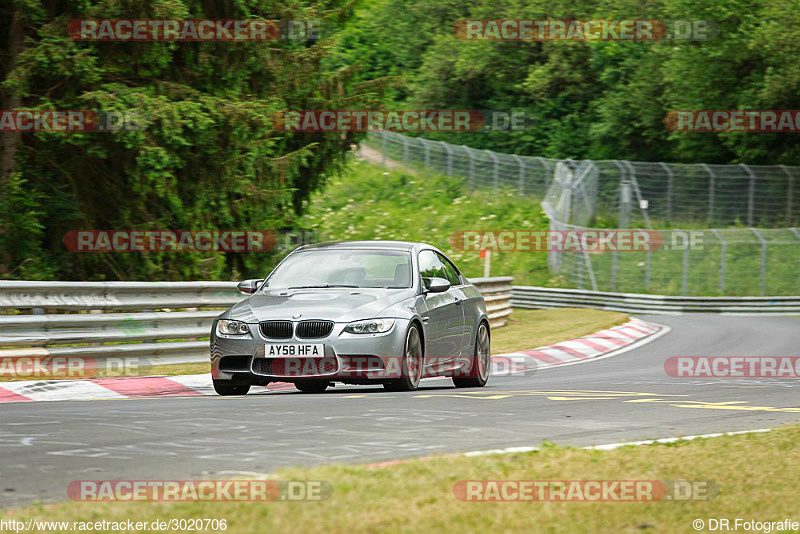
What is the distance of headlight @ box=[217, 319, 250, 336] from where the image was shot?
10.9 meters

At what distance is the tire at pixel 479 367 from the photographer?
42.8 ft

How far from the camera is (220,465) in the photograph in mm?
6344

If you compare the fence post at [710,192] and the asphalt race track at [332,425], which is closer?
the asphalt race track at [332,425]

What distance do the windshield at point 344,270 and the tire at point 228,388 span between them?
1.12m

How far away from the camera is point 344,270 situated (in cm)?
1202

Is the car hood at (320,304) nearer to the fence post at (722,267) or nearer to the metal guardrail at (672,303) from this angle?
the metal guardrail at (672,303)

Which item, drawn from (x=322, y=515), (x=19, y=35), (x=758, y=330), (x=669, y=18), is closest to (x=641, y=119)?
(x=669, y=18)

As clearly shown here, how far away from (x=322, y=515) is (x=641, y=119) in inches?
1929

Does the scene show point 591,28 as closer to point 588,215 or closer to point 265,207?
point 588,215

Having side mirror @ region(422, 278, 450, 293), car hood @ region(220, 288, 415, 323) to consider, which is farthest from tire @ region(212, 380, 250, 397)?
side mirror @ region(422, 278, 450, 293)
